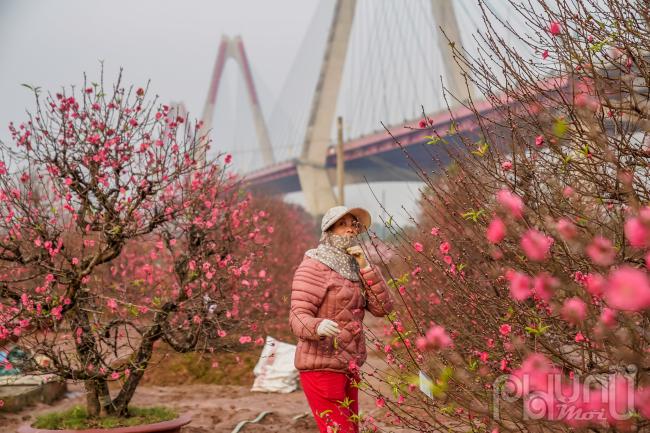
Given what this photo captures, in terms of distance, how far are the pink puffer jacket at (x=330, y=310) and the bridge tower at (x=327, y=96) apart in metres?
31.8

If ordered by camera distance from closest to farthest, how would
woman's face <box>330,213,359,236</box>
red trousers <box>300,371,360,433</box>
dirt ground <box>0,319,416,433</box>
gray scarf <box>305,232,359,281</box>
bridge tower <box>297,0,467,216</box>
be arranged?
Result: red trousers <box>300,371,360,433</box> → gray scarf <box>305,232,359,281</box> → woman's face <box>330,213,359,236</box> → dirt ground <box>0,319,416,433</box> → bridge tower <box>297,0,467,216</box>

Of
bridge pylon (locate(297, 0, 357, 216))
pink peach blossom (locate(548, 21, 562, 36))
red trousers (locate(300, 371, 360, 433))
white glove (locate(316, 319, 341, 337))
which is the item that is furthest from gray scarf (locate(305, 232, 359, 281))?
Answer: bridge pylon (locate(297, 0, 357, 216))

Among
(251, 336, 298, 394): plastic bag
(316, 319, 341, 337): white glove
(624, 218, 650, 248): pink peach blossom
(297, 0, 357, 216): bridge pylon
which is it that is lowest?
(251, 336, 298, 394): plastic bag

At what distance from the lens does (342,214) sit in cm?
423

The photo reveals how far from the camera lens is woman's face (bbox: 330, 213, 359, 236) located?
14.1 feet

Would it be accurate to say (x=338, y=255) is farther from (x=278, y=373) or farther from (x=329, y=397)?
(x=278, y=373)

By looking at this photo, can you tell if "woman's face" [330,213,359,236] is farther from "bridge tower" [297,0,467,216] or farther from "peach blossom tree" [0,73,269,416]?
"bridge tower" [297,0,467,216]

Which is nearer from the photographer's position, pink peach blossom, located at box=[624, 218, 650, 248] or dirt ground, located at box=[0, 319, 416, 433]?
pink peach blossom, located at box=[624, 218, 650, 248]

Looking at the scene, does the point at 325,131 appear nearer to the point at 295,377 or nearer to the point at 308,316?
the point at 295,377

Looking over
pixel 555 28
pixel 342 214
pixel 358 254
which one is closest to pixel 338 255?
pixel 358 254

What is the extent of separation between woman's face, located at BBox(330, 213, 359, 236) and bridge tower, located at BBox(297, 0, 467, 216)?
104ft

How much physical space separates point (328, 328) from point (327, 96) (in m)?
35.3

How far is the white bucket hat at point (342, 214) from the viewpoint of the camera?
4.23 m

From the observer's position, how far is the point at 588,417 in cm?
200
